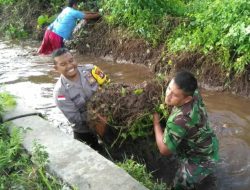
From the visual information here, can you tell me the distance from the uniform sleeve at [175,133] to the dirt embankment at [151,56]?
312 cm

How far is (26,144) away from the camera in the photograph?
3684 millimetres

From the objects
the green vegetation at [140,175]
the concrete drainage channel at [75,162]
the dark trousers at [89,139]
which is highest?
the concrete drainage channel at [75,162]

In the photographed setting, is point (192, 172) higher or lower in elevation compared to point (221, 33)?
lower

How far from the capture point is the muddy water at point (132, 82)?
4554mm

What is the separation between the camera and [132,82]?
24.6 feet

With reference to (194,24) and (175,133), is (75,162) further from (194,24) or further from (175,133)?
(194,24)

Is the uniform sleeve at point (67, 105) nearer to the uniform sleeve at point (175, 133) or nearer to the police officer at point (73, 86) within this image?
the police officer at point (73, 86)

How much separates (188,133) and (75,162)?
105cm

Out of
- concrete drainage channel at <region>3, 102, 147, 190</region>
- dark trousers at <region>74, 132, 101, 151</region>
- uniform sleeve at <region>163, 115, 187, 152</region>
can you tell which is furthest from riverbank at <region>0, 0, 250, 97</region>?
concrete drainage channel at <region>3, 102, 147, 190</region>

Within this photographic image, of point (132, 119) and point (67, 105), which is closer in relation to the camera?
point (132, 119)

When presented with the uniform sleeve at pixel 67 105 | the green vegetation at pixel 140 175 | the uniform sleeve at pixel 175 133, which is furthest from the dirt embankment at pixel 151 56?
the green vegetation at pixel 140 175

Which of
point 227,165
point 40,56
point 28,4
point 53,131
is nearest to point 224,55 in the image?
point 227,165

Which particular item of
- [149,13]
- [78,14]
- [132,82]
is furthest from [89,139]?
[78,14]

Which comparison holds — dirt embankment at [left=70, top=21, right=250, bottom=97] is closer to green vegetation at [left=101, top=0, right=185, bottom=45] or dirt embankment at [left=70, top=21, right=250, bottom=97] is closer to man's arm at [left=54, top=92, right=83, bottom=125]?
green vegetation at [left=101, top=0, right=185, bottom=45]
